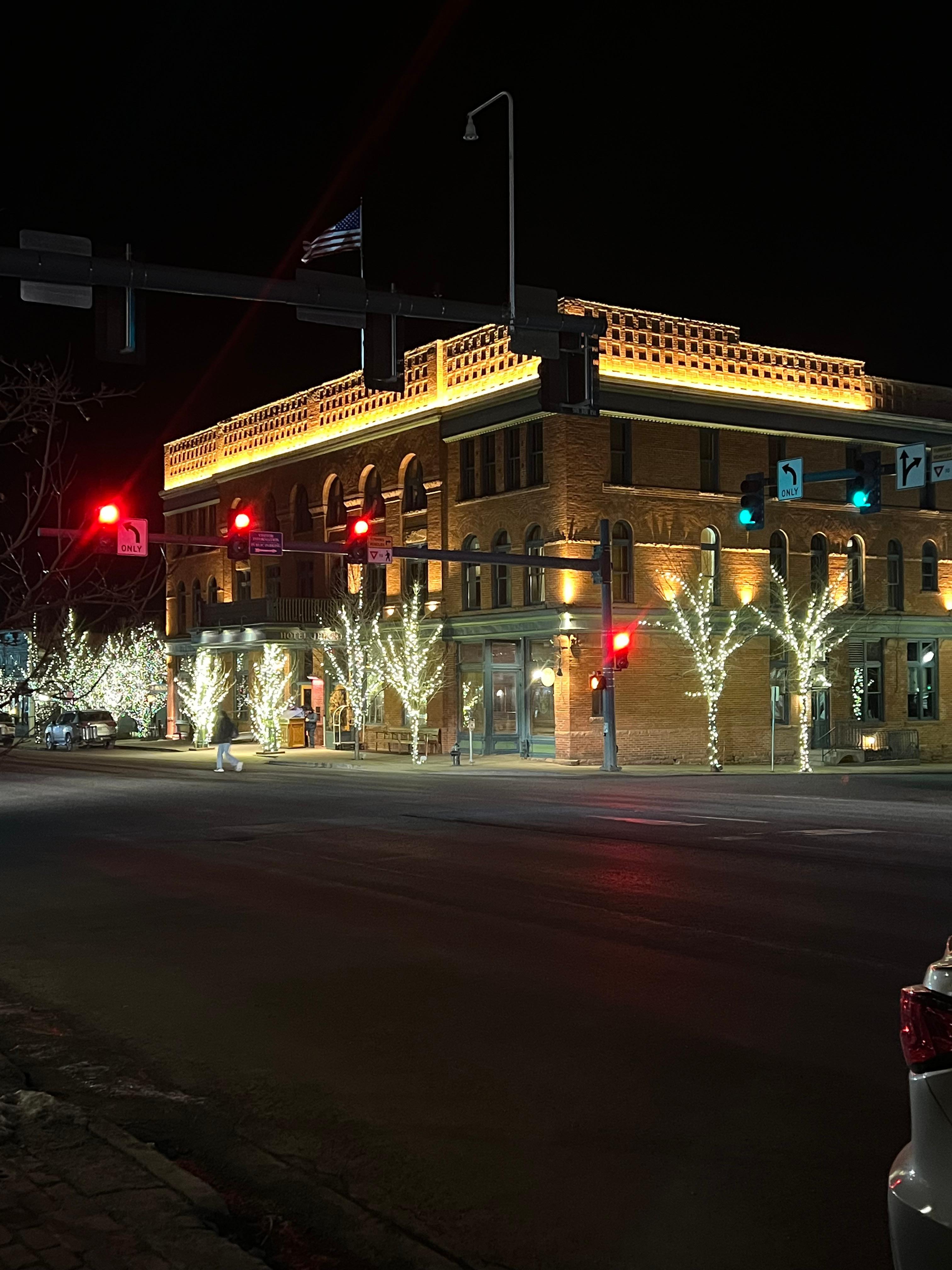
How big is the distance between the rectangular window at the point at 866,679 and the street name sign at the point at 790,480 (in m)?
21.6

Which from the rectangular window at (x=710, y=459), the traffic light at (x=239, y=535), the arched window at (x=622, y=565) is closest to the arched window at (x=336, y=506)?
the arched window at (x=622, y=565)

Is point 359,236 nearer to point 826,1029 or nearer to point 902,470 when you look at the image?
point 826,1029

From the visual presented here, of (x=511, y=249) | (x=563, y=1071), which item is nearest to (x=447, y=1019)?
(x=563, y=1071)

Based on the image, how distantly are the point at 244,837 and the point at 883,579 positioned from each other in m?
32.0

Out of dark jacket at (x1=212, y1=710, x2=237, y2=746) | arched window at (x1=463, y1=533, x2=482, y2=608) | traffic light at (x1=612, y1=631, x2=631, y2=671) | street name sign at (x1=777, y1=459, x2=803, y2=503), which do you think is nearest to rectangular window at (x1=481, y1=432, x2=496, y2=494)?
arched window at (x1=463, y1=533, x2=482, y2=608)

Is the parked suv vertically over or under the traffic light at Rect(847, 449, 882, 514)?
under

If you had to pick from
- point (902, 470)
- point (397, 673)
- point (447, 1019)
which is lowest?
point (447, 1019)

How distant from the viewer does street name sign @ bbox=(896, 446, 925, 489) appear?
22.2m

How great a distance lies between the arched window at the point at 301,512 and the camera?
5300cm

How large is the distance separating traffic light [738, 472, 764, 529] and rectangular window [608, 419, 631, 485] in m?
15.2

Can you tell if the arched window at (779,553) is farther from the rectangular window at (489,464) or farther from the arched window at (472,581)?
the arched window at (472,581)

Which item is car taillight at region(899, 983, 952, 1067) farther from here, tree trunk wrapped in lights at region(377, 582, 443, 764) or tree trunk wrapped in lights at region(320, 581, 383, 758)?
tree trunk wrapped in lights at region(320, 581, 383, 758)

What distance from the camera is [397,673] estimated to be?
4216 centimetres

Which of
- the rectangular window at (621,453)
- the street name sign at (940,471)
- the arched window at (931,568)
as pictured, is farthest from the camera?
the arched window at (931,568)
